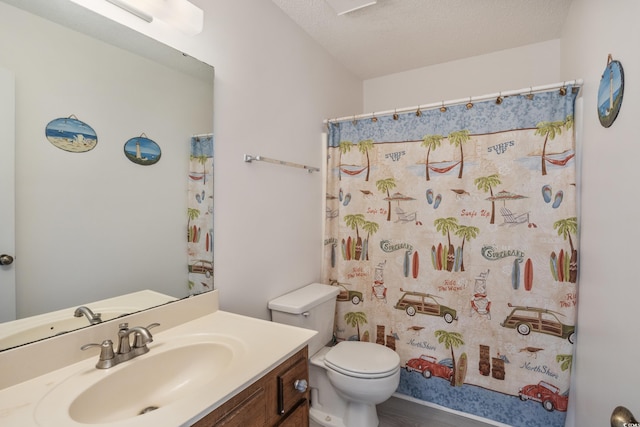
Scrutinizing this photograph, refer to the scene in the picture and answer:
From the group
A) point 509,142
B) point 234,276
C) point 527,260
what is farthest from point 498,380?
point 234,276

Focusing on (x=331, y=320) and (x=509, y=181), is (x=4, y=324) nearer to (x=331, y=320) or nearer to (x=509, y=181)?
(x=331, y=320)

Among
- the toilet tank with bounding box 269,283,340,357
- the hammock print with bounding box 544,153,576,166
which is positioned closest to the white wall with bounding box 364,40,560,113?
the hammock print with bounding box 544,153,576,166

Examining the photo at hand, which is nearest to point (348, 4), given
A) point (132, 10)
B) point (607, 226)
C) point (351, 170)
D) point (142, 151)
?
point (351, 170)

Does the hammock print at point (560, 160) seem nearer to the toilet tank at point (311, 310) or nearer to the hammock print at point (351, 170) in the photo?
the hammock print at point (351, 170)

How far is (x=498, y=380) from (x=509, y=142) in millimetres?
1428

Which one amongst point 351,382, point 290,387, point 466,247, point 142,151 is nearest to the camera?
point 290,387

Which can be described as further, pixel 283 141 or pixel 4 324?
pixel 283 141

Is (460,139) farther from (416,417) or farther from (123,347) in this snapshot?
(123,347)

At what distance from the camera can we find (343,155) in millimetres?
2301

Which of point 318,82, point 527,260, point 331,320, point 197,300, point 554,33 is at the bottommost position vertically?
point 331,320

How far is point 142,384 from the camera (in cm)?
98

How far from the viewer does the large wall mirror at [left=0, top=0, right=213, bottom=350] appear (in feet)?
2.91

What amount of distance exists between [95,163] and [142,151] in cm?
18

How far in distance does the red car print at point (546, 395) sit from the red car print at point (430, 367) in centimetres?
40
